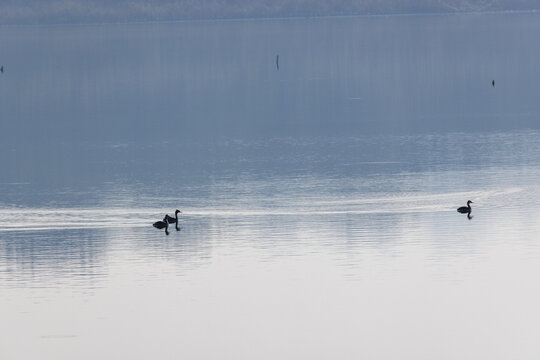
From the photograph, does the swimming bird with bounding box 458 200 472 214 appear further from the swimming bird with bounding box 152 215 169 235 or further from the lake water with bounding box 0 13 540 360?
the swimming bird with bounding box 152 215 169 235

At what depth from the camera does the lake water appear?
4081 centimetres

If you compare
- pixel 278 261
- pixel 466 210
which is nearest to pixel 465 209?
pixel 466 210

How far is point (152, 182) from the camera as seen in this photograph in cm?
7125

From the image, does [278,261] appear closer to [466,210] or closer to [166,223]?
[166,223]

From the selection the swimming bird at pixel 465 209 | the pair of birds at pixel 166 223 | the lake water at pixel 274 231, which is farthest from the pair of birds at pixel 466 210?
the pair of birds at pixel 166 223

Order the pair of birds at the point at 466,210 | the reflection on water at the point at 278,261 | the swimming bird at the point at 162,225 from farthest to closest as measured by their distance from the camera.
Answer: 1. the pair of birds at the point at 466,210
2. the swimming bird at the point at 162,225
3. the reflection on water at the point at 278,261

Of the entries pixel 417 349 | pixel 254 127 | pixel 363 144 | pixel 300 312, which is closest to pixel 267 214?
pixel 300 312

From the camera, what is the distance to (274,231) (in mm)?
55406

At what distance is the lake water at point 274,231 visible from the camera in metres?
40.8

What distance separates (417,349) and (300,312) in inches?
209

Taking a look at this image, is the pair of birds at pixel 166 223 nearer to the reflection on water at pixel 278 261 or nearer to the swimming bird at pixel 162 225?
the swimming bird at pixel 162 225

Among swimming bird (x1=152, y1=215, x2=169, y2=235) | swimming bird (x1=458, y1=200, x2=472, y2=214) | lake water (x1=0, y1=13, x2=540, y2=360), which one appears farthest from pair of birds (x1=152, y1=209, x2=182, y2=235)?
swimming bird (x1=458, y1=200, x2=472, y2=214)

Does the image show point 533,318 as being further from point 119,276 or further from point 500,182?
point 500,182

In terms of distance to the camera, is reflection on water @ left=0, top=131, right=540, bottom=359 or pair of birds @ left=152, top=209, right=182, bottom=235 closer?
reflection on water @ left=0, top=131, right=540, bottom=359
